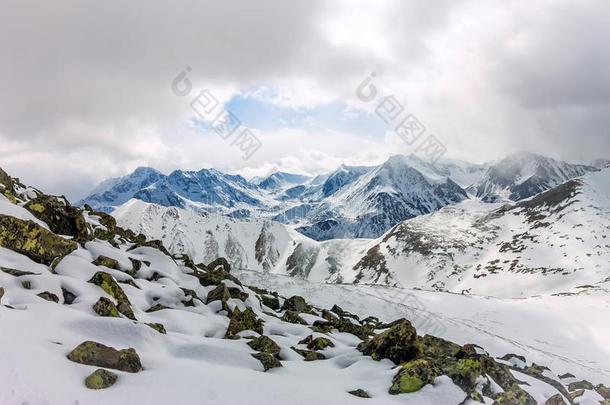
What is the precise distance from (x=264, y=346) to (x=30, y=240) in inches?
397

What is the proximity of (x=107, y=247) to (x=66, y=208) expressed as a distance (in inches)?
151

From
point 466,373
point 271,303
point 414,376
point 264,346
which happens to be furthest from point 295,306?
point 466,373

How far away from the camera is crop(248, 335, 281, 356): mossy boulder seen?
44.0ft

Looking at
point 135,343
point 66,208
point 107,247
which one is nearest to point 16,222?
point 107,247

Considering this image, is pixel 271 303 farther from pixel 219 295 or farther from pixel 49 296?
pixel 49 296

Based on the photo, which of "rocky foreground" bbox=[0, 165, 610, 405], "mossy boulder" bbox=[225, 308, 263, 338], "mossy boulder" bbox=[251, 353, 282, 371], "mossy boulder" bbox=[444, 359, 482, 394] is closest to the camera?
"rocky foreground" bbox=[0, 165, 610, 405]

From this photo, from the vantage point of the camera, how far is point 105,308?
12.3 metres

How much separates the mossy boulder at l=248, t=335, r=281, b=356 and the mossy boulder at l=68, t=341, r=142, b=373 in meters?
5.09

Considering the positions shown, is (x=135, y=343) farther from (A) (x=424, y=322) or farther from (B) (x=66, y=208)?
(A) (x=424, y=322)

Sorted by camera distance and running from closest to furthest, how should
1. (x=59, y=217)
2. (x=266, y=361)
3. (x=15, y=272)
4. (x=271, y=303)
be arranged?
(x=266, y=361) < (x=15, y=272) < (x=59, y=217) < (x=271, y=303)

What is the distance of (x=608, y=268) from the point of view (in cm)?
11662

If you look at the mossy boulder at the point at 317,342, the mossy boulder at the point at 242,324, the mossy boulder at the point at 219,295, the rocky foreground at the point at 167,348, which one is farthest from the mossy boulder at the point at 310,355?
the mossy boulder at the point at 219,295

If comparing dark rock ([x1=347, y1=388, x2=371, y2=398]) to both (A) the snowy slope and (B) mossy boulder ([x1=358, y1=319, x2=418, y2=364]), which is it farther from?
(A) the snowy slope

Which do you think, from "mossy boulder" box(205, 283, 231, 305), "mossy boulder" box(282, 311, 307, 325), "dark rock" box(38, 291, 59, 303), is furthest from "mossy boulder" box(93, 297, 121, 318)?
"mossy boulder" box(282, 311, 307, 325)
